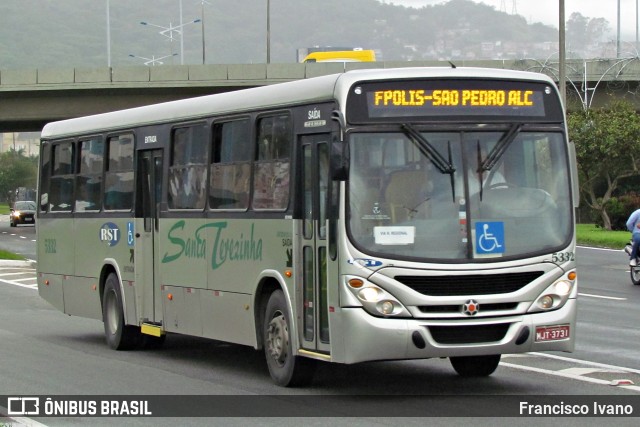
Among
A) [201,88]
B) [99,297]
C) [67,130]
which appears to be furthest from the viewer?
[201,88]

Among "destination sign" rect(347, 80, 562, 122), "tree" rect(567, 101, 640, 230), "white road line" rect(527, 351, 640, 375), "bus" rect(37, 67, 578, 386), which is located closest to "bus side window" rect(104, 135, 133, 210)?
"bus" rect(37, 67, 578, 386)

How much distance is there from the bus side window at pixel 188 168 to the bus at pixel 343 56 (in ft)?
127

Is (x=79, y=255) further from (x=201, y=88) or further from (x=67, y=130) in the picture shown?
(x=201, y=88)

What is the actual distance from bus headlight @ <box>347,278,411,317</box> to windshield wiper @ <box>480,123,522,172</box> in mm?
1457

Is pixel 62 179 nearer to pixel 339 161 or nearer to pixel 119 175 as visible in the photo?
pixel 119 175

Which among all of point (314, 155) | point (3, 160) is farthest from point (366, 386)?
point (3, 160)

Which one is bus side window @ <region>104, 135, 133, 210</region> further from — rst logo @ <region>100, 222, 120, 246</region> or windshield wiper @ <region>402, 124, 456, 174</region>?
windshield wiper @ <region>402, 124, 456, 174</region>

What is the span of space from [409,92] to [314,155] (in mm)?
1085

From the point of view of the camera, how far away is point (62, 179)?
19062 millimetres

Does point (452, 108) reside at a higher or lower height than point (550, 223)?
higher

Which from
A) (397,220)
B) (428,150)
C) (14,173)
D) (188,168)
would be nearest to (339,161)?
(397,220)

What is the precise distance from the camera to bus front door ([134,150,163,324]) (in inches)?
626

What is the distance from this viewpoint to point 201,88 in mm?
59844

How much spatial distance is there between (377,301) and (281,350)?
5.67ft
